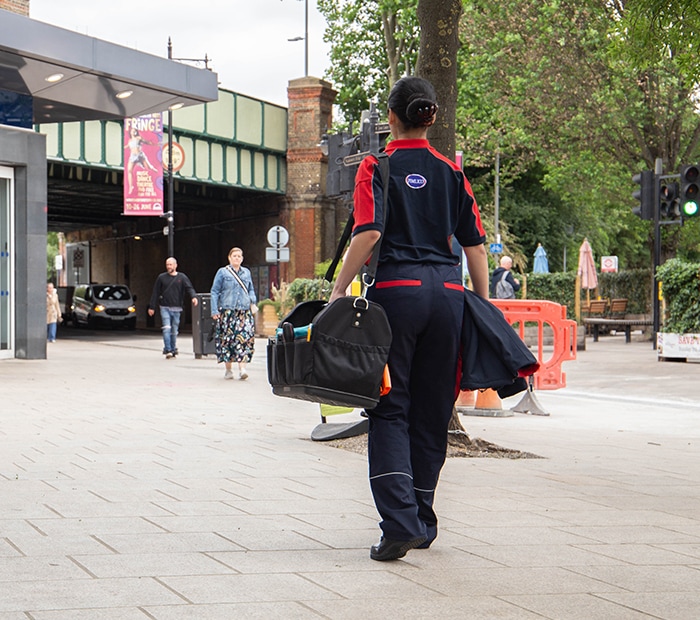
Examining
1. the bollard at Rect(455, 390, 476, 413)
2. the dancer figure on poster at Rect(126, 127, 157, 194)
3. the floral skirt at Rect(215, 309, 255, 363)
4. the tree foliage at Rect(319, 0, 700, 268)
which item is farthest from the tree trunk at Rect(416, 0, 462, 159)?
the dancer figure on poster at Rect(126, 127, 157, 194)

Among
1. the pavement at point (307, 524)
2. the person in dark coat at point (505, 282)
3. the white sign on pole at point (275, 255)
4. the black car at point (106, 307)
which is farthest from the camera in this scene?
the black car at point (106, 307)

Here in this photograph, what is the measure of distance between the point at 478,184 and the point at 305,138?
730 cm

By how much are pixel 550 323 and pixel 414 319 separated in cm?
772

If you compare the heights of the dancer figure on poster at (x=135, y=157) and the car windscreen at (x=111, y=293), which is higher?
the dancer figure on poster at (x=135, y=157)

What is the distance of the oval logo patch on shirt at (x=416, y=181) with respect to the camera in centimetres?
458

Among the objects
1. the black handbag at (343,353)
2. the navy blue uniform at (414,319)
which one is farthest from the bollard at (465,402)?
the black handbag at (343,353)

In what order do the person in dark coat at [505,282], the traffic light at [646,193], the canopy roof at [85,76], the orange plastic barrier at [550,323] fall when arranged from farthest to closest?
the traffic light at [646,193] → the person in dark coat at [505,282] → the canopy roof at [85,76] → the orange plastic barrier at [550,323]

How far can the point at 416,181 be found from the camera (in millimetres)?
4586

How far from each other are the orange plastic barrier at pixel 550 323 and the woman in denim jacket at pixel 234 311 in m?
4.66

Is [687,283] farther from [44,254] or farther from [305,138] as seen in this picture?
[305,138]

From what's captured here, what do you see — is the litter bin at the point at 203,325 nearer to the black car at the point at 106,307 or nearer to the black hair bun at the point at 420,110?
the black hair bun at the point at 420,110

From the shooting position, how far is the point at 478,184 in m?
43.1

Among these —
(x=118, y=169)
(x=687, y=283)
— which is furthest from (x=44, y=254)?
(x=118, y=169)

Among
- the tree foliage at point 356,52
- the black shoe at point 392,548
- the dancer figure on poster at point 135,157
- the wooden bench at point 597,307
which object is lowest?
the black shoe at point 392,548
